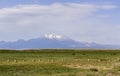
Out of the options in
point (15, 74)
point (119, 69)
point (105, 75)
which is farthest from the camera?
point (119, 69)

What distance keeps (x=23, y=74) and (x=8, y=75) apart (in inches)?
96.6

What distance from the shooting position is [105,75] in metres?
48.8

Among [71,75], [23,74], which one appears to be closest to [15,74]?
[23,74]

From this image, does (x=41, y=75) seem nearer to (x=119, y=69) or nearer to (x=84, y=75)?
(x=84, y=75)

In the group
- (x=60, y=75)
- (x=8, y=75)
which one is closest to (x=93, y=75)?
(x=60, y=75)

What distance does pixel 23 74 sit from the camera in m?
52.9

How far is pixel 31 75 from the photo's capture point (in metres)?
51.6

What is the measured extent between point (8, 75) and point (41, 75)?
4640mm

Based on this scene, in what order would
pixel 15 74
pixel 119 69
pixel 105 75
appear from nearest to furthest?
pixel 105 75
pixel 15 74
pixel 119 69

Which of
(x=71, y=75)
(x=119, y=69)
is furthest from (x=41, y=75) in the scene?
(x=119, y=69)

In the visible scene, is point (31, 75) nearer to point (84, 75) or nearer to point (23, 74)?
point (23, 74)

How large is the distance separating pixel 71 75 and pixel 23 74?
745cm

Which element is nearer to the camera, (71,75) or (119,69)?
(71,75)

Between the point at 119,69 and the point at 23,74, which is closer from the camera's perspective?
the point at 23,74
